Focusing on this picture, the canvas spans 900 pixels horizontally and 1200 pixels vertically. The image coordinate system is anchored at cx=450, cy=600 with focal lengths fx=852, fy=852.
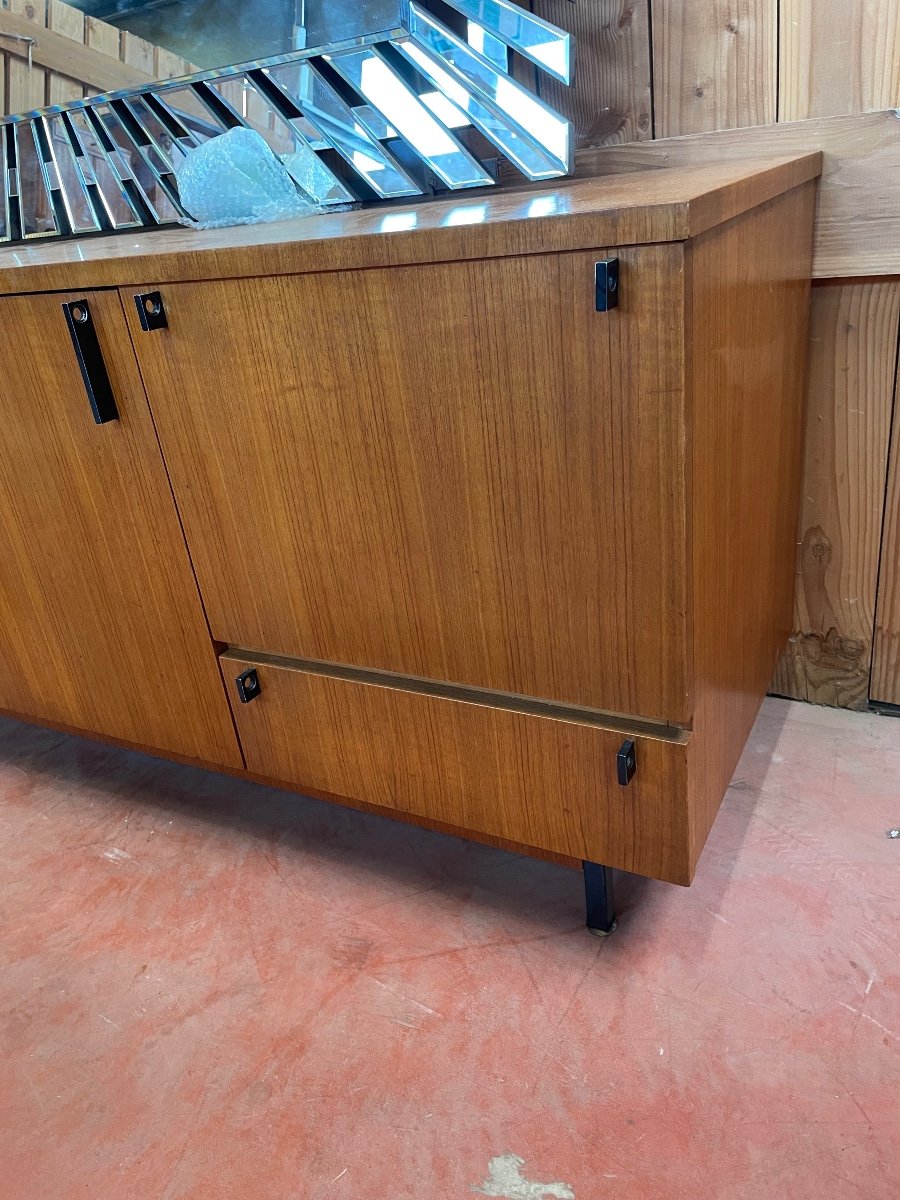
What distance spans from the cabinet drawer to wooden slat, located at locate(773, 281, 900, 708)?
1.77 feet

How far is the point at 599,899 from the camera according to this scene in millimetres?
805

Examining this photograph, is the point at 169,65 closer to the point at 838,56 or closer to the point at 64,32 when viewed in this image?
the point at 64,32

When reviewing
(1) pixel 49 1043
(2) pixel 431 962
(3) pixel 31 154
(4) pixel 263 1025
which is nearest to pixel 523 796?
(2) pixel 431 962

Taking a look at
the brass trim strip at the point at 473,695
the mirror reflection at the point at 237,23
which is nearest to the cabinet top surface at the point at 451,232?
the mirror reflection at the point at 237,23

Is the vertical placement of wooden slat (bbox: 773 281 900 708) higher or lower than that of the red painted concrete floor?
higher

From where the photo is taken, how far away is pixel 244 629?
819 millimetres

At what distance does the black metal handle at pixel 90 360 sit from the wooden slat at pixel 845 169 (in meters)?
0.64

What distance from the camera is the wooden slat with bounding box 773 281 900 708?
0.95 meters

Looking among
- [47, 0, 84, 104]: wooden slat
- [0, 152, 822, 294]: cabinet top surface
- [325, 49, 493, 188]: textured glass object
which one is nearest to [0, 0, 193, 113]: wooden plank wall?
[47, 0, 84, 104]: wooden slat

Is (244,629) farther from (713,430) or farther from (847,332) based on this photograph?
(847,332)

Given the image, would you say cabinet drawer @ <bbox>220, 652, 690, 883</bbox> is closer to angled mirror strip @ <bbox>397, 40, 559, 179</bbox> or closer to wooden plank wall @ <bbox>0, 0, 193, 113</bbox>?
angled mirror strip @ <bbox>397, 40, 559, 179</bbox>

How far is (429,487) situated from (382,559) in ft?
0.28

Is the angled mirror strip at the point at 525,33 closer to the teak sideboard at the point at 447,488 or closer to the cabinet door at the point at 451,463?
the teak sideboard at the point at 447,488

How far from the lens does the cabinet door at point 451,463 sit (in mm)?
542
